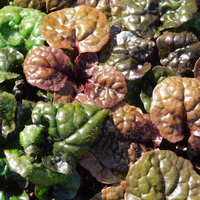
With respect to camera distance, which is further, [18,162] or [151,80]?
[151,80]

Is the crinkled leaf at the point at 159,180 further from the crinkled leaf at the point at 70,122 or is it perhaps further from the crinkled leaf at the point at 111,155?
the crinkled leaf at the point at 70,122

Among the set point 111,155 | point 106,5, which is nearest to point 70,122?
point 111,155

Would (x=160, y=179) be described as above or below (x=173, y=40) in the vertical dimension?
below

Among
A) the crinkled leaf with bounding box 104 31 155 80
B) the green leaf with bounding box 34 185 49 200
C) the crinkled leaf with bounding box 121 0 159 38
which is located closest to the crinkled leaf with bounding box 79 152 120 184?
the green leaf with bounding box 34 185 49 200

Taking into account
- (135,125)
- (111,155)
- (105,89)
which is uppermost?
(105,89)

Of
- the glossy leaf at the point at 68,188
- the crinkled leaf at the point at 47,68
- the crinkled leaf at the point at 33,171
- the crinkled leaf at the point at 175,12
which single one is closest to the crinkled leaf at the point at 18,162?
the crinkled leaf at the point at 33,171

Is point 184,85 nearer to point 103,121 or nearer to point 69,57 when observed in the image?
point 103,121

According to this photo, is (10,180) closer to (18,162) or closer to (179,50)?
(18,162)
